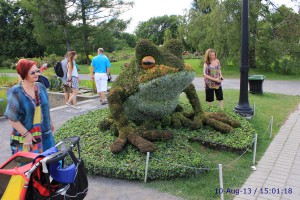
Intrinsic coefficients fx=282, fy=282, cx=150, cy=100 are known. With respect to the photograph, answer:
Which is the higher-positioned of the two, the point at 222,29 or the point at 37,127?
the point at 222,29

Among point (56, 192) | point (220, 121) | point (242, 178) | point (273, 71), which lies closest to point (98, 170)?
point (56, 192)

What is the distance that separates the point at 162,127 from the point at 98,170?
1942 millimetres

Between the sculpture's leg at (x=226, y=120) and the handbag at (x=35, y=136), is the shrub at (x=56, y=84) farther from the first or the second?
the handbag at (x=35, y=136)

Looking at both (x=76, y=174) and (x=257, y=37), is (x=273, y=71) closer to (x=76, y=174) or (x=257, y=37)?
(x=257, y=37)

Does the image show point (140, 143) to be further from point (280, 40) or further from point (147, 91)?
point (280, 40)

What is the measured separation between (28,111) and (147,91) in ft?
7.00

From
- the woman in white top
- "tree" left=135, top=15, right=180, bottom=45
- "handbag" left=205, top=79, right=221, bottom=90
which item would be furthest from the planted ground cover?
"tree" left=135, top=15, right=180, bottom=45

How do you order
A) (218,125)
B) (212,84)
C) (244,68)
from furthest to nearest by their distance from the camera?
(212,84)
(244,68)
(218,125)

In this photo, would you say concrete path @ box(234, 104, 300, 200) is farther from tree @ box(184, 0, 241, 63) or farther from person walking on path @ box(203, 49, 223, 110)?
tree @ box(184, 0, 241, 63)

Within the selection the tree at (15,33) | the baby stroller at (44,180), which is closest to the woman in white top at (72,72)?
the baby stroller at (44,180)

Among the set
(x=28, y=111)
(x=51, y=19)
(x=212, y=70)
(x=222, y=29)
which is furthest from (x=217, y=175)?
(x=51, y=19)

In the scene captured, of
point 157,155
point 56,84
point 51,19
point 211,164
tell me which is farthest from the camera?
→ point 51,19

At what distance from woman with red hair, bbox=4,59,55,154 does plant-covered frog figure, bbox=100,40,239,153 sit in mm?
1509

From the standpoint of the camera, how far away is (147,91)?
16.5ft
